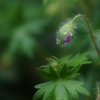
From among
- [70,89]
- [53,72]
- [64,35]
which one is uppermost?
[64,35]

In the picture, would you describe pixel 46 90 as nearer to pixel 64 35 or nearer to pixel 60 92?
pixel 60 92

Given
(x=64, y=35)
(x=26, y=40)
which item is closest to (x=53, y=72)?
(x=64, y=35)

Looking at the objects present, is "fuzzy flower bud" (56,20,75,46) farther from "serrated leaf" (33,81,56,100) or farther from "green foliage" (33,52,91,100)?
"serrated leaf" (33,81,56,100)

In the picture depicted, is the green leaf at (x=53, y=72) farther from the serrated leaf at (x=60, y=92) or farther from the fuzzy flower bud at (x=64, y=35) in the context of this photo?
the fuzzy flower bud at (x=64, y=35)

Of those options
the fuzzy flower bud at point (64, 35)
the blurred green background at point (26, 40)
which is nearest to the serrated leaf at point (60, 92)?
the fuzzy flower bud at point (64, 35)

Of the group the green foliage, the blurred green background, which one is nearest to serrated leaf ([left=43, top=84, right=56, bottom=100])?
the green foliage

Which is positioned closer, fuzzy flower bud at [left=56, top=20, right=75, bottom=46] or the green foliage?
the green foliage

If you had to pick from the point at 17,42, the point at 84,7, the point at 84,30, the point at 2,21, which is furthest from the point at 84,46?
the point at 2,21

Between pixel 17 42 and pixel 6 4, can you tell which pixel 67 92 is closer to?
pixel 17 42
